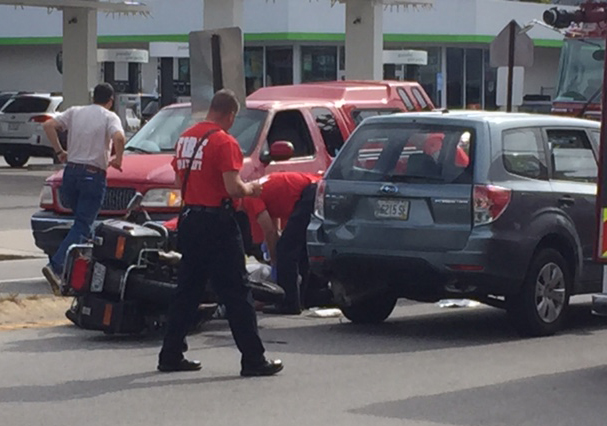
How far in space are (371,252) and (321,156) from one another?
423cm

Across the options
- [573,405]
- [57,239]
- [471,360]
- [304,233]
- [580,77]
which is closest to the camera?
[573,405]

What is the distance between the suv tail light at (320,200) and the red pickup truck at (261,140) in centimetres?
138

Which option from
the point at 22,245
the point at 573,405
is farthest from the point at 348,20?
the point at 573,405

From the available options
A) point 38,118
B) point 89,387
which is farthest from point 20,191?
point 89,387

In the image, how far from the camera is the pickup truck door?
615 inches

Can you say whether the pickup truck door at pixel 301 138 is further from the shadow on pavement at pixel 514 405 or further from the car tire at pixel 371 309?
the shadow on pavement at pixel 514 405

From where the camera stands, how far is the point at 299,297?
1291 cm

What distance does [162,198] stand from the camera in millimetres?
14320

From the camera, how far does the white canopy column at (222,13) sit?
31.9 m

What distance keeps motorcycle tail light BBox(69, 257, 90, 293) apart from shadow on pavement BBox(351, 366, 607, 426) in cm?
315

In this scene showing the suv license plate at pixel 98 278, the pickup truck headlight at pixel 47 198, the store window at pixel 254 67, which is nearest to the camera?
the suv license plate at pixel 98 278

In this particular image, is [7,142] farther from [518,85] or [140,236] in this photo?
[140,236]

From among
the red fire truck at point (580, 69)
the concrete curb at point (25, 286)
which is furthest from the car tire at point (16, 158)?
the concrete curb at point (25, 286)

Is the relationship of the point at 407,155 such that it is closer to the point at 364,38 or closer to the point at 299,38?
the point at 364,38
